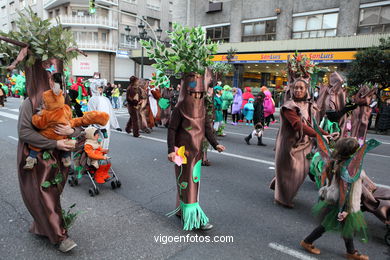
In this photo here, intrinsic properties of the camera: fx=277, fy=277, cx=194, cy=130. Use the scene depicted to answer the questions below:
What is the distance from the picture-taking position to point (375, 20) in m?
16.7

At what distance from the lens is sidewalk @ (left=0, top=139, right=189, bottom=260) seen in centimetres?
297

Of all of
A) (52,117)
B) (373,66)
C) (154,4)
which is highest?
(154,4)

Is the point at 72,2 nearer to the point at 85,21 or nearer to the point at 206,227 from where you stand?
the point at 85,21

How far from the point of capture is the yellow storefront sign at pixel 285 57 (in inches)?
651

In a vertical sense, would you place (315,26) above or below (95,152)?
above

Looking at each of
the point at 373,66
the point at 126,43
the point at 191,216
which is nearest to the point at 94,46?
the point at 126,43

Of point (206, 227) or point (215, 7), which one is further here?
point (215, 7)

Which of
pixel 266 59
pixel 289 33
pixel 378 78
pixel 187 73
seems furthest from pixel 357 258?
pixel 289 33

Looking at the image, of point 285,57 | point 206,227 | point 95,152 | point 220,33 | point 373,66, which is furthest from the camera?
point 220,33

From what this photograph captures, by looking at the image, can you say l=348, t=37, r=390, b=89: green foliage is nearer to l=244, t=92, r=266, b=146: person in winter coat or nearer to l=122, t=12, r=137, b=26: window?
l=244, t=92, r=266, b=146: person in winter coat

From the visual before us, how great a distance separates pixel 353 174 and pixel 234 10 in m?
22.8

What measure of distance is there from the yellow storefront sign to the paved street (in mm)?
11585

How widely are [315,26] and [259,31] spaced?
169 inches

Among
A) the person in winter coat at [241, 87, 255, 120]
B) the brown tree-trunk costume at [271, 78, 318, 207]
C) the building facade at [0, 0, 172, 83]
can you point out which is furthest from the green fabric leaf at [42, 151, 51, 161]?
the building facade at [0, 0, 172, 83]
